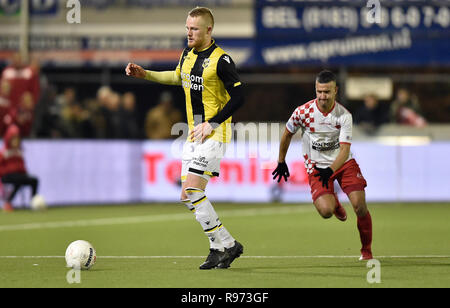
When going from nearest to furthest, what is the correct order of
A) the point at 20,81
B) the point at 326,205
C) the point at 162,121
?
the point at 326,205 < the point at 20,81 < the point at 162,121

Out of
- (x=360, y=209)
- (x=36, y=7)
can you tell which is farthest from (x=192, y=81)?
(x=36, y=7)

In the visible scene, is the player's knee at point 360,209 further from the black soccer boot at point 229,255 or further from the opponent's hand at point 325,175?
the black soccer boot at point 229,255

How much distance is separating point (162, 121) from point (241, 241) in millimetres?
8459

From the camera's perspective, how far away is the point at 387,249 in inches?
427

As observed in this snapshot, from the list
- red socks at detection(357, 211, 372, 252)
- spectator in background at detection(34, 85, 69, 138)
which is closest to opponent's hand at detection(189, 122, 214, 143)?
red socks at detection(357, 211, 372, 252)

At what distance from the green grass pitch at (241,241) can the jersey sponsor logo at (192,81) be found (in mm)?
1684

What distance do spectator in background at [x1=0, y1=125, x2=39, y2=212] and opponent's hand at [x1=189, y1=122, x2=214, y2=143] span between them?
382 inches

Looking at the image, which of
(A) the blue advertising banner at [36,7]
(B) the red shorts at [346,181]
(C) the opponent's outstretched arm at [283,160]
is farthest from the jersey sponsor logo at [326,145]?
(A) the blue advertising banner at [36,7]

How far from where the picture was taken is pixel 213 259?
8.76m

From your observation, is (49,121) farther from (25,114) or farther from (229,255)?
(229,255)

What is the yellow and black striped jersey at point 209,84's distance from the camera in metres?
8.70

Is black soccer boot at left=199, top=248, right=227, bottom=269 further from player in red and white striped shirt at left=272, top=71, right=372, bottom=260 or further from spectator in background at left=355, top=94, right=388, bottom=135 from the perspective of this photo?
spectator in background at left=355, top=94, right=388, bottom=135
